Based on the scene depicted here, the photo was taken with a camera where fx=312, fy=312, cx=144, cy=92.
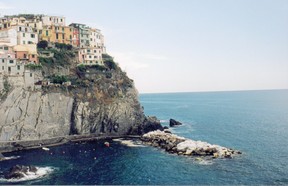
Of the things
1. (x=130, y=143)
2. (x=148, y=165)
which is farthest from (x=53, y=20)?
(x=148, y=165)

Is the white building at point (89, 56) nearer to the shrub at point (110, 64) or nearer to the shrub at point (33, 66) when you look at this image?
the shrub at point (110, 64)

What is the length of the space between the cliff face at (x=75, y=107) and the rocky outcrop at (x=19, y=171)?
2231cm

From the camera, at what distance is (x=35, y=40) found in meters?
103

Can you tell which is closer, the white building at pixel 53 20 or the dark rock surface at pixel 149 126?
the dark rock surface at pixel 149 126

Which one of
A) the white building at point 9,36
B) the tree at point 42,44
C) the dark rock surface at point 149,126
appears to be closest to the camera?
the white building at point 9,36

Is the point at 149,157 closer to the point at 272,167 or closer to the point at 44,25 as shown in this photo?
the point at 272,167

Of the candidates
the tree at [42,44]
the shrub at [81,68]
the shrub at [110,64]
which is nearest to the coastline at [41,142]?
the shrub at [81,68]

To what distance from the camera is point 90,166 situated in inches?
2657

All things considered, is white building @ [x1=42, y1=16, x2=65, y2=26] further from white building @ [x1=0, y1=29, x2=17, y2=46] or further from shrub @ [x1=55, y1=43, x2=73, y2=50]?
white building @ [x1=0, y1=29, x2=17, y2=46]

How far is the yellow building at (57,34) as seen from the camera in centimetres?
10881

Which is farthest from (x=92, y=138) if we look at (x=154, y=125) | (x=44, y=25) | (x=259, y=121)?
(x=259, y=121)

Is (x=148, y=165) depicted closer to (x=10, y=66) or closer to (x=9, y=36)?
(x=10, y=66)

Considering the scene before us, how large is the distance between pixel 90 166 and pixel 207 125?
68.7 metres

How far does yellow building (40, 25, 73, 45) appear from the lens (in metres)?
109
